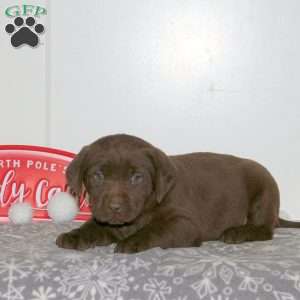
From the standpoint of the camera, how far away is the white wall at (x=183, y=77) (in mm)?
3389

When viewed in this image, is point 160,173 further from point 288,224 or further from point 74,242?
point 288,224

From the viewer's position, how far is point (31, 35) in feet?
11.1

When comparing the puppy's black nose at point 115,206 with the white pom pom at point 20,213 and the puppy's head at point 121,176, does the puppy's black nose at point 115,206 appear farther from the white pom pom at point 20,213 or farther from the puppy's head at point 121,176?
the white pom pom at point 20,213

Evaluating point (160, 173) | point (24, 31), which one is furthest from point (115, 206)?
point (24, 31)

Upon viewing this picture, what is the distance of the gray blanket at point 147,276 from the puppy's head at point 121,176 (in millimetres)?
189

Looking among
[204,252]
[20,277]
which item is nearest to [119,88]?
[204,252]

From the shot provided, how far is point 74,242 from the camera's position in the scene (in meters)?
2.48

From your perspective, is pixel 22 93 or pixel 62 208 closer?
pixel 62 208

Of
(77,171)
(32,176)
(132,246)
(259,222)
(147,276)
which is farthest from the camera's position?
(32,176)

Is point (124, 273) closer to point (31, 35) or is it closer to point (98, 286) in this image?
point (98, 286)

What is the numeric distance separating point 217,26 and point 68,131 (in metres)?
Result: 0.90

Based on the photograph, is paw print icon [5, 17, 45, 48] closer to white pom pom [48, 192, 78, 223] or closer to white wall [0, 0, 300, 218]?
white wall [0, 0, 300, 218]

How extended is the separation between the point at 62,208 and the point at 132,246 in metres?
0.84

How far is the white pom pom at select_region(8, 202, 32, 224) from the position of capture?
10.2ft
